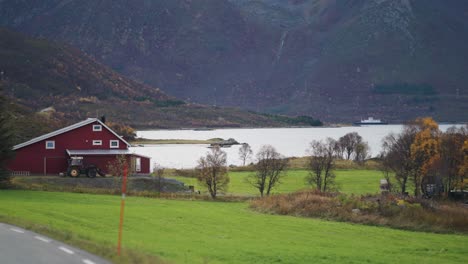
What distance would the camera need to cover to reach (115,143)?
6994cm

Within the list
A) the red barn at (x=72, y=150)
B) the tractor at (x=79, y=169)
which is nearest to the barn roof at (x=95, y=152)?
the red barn at (x=72, y=150)

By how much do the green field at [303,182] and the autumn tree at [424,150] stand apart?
3846 millimetres

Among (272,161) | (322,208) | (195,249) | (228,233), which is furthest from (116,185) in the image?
(195,249)

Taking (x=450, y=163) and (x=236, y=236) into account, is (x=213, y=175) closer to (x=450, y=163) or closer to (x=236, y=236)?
(x=450, y=163)

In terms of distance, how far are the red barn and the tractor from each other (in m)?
2.77

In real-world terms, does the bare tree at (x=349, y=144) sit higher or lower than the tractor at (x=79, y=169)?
higher

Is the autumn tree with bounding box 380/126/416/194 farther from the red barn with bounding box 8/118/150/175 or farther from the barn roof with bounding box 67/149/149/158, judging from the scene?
the barn roof with bounding box 67/149/149/158

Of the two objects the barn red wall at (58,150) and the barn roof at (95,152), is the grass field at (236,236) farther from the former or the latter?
the barn red wall at (58,150)

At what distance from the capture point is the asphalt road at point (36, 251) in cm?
1811

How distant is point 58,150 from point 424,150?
3301cm

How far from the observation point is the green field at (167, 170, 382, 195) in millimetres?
63200

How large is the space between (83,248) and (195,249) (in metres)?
4.54

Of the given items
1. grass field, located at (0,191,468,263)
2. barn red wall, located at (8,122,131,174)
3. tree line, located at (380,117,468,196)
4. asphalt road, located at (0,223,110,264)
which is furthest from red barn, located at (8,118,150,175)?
asphalt road, located at (0,223,110,264)

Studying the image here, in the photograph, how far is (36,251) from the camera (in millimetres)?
19266
